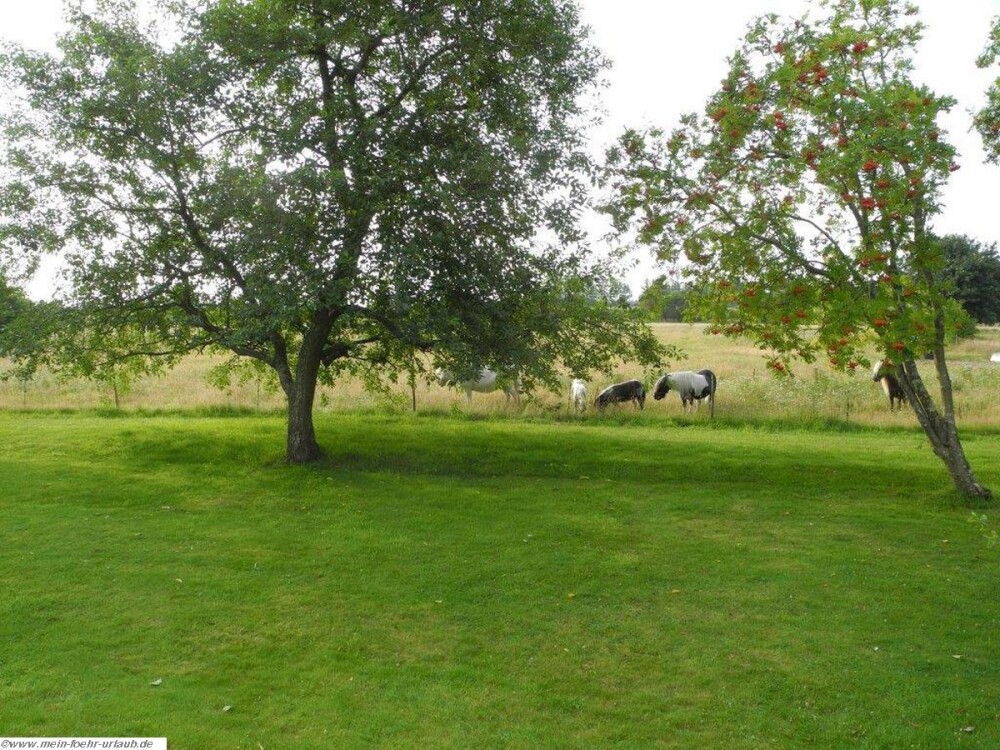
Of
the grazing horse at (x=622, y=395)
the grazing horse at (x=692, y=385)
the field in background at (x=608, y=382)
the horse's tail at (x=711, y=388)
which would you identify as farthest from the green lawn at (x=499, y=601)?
the grazing horse at (x=692, y=385)

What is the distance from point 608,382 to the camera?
36.5 meters

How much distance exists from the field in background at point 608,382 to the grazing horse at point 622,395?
1.89 feet

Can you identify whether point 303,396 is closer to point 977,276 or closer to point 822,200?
point 822,200

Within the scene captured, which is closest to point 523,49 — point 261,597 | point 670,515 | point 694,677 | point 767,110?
point 767,110

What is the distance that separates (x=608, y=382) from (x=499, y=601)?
25.2 m

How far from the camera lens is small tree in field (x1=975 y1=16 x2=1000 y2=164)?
16.7 meters

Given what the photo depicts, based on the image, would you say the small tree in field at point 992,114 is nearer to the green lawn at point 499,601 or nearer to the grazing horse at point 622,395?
the green lawn at point 499,601

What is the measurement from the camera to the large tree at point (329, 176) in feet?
56.1

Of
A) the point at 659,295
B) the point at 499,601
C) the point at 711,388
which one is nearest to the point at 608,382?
the point at 711,388

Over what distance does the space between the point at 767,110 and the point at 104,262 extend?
1438cm

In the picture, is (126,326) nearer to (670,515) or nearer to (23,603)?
(23,603)

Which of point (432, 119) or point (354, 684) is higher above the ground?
point (432, 119)

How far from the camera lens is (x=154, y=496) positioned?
17875mm

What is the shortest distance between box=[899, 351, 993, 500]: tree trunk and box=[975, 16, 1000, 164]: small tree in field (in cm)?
494
